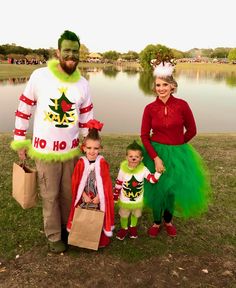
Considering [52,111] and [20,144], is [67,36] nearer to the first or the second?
[52,111]

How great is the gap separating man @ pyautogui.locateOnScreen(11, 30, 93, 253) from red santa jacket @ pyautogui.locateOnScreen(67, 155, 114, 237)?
0.51ft

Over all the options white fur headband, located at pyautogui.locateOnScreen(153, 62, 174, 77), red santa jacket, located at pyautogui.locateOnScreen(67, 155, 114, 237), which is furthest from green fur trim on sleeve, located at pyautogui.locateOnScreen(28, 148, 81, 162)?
white fur headband, located at pyautogui.locateOnScreen(153, 62, 174, 77)

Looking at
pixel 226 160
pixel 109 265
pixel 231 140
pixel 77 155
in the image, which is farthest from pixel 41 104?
pixel 231 140

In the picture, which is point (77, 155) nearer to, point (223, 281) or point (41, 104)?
point (41, 104)

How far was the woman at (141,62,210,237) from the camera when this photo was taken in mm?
4164

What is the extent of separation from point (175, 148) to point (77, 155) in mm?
1260

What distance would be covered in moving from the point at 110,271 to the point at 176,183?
54.9 inches

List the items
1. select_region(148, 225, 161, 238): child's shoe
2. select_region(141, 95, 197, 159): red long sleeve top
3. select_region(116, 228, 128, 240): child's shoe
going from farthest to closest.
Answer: select_region(148, 225, 161, 238): child's shoe
select_region(116, 228, 128, 240): child's shoe
select_region(141, 95, 197, 159): red long sleeve top

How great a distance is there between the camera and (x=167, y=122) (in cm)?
417

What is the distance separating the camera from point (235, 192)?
6262mm

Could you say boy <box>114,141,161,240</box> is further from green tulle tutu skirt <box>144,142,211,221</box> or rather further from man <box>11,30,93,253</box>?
man <box>11,30,93,253</box>

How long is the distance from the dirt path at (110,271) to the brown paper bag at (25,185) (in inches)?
29.4

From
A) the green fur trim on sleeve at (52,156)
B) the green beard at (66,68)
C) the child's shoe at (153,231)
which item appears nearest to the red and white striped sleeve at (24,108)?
the green fur trim on sleeve at (52,156)

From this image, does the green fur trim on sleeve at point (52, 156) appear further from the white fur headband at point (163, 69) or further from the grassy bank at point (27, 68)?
the grassy bank at point (27, 68)
